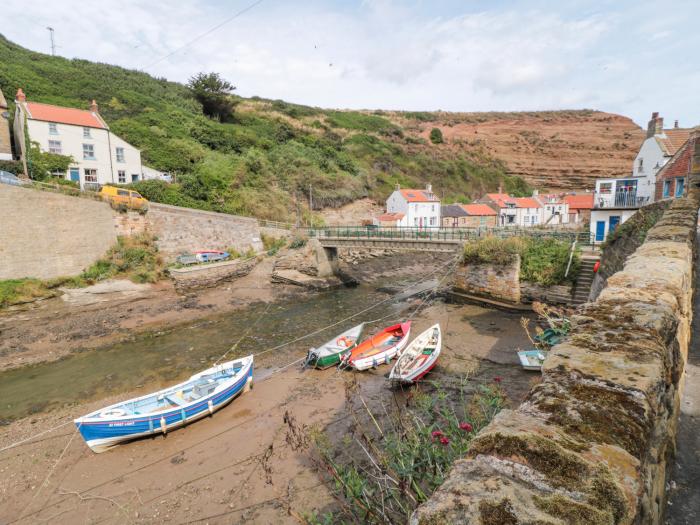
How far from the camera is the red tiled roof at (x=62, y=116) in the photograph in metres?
29.0

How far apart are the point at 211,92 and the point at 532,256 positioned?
2105 inches

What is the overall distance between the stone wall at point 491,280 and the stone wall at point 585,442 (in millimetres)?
18211

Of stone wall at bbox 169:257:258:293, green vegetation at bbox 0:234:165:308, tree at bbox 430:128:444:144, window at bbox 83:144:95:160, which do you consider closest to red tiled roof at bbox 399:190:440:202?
stone wall at bbox 169:257:258:293

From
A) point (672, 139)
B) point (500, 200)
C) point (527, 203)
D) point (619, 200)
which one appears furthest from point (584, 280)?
point (527, 203)

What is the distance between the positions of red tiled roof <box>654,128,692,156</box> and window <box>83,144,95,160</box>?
4289 centimetres

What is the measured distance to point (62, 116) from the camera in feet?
99.3

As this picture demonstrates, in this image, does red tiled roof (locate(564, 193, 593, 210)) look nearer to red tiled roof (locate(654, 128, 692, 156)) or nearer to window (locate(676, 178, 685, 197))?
red tiled roof (locate(654, 128, 692, 156))

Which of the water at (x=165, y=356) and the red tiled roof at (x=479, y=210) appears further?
the red tiled roof at (x=479, y=210)

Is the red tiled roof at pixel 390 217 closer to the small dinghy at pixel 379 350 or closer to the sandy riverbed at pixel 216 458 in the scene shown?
the sandy riverbed at pixel 216 458

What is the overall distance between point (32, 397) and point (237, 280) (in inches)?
599

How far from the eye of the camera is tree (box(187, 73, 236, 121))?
5609 centimetres

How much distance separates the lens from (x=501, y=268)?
68.0 feet

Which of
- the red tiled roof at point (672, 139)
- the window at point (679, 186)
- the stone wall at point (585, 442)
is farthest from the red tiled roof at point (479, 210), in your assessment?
the stone wall at point (585, 442)

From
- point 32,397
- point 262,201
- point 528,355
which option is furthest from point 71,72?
point 528,355
